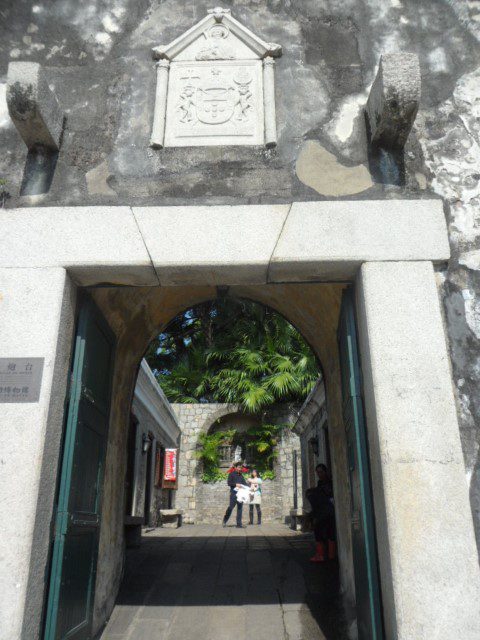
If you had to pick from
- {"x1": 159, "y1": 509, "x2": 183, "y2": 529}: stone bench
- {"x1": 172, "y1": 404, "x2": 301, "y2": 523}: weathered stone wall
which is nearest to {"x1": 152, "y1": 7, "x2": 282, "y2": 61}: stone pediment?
{"x1": 159, "y1": 509, "x2": 183, "y2": 529}: stone bench

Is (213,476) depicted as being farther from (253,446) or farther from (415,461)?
(415,461)

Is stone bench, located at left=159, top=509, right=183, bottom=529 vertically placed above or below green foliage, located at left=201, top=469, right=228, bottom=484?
below

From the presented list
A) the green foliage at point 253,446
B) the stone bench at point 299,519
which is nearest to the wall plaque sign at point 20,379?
the stone bench at point 299,519

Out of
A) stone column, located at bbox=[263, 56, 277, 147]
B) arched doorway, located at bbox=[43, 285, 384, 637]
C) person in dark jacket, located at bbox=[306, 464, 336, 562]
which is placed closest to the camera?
stone column, located at bbox=[263, 56, 277, 147]

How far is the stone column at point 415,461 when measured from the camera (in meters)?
2.16

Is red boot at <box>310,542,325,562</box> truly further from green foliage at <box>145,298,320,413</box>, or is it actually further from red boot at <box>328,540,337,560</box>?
green foliage at <box>145,298,320,413</box>

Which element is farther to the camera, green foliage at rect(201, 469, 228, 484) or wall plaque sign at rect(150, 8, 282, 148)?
green foliage at rect(201, 469, 228, 484)

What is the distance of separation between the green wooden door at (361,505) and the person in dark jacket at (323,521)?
8.09ft

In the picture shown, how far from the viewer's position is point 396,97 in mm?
2814

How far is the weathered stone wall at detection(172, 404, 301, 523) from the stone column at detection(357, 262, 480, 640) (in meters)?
13.0

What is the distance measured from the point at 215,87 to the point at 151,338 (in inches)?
93.4

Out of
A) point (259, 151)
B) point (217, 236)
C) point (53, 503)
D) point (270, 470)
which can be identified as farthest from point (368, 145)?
point (270, 470)

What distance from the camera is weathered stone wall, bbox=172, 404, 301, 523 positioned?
1502 centimetres

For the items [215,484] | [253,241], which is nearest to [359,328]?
[253,241]
